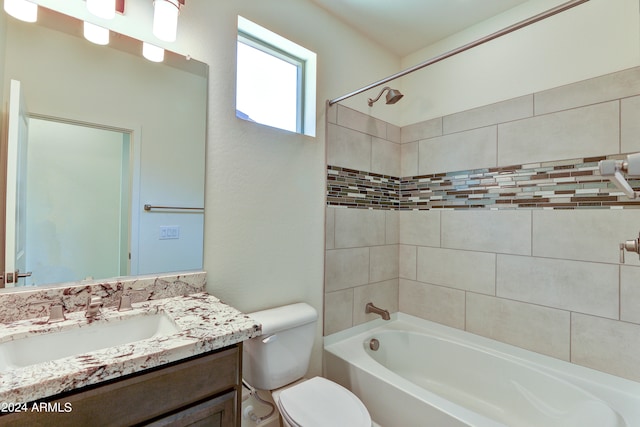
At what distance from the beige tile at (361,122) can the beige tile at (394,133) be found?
0.19ft

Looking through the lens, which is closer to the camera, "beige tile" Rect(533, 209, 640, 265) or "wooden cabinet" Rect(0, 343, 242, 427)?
"wooden cabinet" Rect(0, 343, 242, 427)

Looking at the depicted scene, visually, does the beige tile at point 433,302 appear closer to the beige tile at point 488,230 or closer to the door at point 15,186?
the beige tile at point 488,230

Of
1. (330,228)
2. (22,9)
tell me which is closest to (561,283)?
(330,228)

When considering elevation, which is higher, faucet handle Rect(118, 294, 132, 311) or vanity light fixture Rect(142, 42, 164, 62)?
vanity light fixture Rect(142, 42, 164, 62)

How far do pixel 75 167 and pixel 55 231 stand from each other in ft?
0.82

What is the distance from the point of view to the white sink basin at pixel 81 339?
912 mm

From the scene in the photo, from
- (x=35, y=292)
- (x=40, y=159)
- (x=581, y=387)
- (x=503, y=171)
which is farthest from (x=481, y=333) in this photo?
(x=40, y=159)

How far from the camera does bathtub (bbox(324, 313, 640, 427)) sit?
139 centimetres

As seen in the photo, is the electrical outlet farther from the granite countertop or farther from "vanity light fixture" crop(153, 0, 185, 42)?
"vanity light fixture" crop(153, 0, 185, 42)

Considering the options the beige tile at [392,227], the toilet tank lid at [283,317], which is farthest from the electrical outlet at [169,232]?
the beige tile at [392,227]

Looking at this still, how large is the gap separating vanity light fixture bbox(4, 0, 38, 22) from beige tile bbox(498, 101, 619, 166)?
2.36 meters

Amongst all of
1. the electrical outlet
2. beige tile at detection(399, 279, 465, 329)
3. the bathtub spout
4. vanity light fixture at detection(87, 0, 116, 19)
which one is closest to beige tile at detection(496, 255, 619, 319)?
beige tile at detection(399, 279, 465, 329)

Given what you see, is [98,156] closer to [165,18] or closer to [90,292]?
[90,292]

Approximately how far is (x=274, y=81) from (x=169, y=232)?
1.17m
